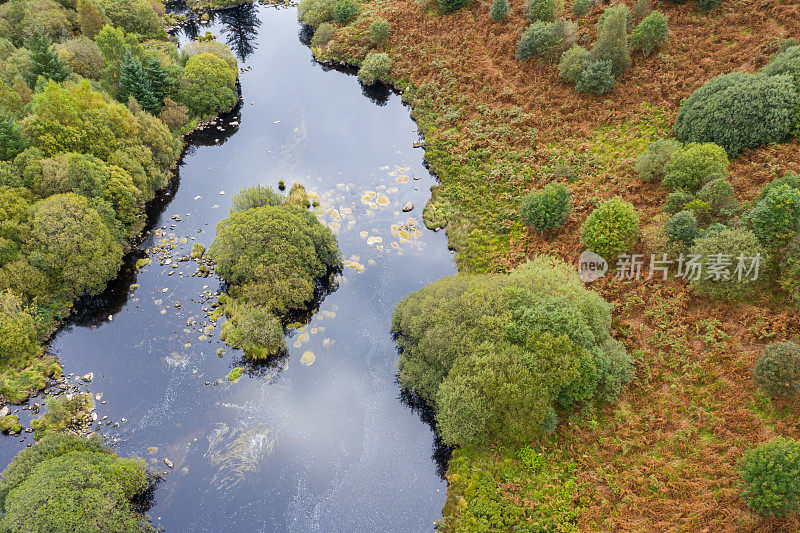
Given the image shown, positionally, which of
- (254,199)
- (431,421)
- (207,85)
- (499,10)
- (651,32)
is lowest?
(431,421)

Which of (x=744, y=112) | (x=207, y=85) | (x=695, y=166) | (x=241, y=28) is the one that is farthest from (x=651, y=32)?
(x=241, y=28)

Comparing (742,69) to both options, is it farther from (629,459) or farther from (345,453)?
(345,453)

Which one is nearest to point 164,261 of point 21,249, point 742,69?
point 21,249

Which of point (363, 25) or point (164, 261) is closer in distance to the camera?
point (164, 261)

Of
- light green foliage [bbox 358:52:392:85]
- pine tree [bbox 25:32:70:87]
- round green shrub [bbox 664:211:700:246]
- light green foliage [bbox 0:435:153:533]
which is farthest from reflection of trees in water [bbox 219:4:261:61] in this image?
round green shrub [bbox 664:211:700:246]

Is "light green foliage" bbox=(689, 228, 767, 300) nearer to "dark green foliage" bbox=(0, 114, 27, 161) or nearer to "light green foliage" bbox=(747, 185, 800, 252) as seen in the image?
"light green foliage" bbox=(747, 185, 800, 252)

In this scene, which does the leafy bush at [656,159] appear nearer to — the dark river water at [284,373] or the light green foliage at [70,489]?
the dark river water at [284,373]

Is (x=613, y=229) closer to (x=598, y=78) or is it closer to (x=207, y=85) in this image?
(x=598, y=78)
